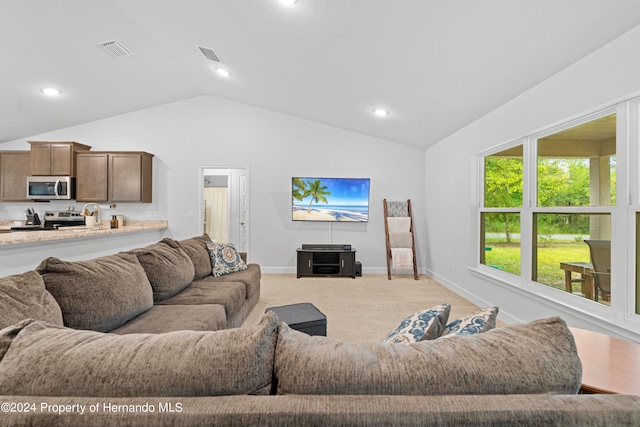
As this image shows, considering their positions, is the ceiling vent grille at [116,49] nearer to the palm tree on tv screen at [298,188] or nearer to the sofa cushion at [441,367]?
the palm tree on tv screen at [298,188]

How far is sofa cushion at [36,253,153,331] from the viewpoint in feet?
5.19

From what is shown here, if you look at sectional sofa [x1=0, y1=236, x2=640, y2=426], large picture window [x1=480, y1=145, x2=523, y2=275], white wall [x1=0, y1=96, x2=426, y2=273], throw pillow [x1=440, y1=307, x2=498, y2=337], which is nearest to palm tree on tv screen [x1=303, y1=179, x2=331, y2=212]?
white wall [x1=0, y1=96, x2=426, y2=273]

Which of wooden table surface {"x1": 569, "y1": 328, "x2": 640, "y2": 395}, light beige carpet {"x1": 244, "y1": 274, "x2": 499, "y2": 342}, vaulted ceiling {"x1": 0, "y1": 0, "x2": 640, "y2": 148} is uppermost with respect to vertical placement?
vaulted ceiling {"x1": 0, "y1": 0, "x2": 640, "y2": 148}

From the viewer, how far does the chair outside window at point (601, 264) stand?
219 centimetres

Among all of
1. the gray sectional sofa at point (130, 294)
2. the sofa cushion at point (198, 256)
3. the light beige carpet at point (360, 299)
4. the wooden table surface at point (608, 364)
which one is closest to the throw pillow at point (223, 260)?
the sofa cushion at point (198, 256)

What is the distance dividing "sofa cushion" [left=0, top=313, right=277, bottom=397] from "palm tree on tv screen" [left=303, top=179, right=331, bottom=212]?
480 cm

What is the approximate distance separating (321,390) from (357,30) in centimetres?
271

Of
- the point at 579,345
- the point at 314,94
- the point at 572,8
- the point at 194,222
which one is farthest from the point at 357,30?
the point at 194,222

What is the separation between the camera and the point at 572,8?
5.90 feet

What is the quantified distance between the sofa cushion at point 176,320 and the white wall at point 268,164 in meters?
3.37

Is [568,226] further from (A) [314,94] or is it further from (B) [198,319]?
(A) [314,94]

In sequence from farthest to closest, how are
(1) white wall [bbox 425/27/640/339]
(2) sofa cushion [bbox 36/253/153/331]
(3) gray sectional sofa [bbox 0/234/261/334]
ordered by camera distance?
1. (1) white wall [bbox 425/27/640/339]
2. (2) sofa cushion [bbox 36/253/153/331]
3. (3) gray sectional sofa [bbox 0/234/261/334]

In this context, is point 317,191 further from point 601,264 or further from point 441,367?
point 441,367

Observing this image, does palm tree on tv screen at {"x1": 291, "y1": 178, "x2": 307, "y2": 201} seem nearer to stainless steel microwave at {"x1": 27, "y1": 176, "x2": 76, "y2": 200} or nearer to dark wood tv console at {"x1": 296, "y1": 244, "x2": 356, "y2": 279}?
dark wood tv console at {"x1": 296, "y1": 244, "x2": 356, "y2": 279}
